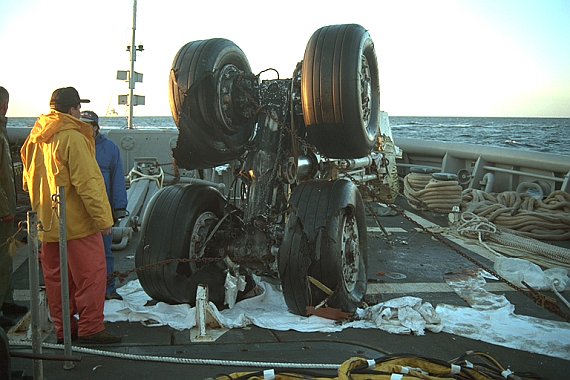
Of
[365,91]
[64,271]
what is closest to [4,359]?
[64,271]

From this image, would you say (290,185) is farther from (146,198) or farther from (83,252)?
(146,198)

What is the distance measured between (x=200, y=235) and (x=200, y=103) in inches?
43.4

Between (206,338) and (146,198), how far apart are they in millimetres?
4281

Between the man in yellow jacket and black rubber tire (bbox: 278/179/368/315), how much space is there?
127cm

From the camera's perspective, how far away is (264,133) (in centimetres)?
459

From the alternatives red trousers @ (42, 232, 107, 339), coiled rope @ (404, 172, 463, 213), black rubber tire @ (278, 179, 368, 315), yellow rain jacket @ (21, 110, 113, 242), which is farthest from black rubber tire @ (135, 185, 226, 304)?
coiled rope @ (404, 172, 463, 213)

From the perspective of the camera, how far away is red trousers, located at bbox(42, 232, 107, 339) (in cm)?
348

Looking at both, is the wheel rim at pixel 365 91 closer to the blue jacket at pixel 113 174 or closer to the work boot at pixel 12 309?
the blue jacket at pixel 113 174

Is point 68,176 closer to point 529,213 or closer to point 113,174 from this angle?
point 113,174

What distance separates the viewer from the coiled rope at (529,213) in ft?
25.4

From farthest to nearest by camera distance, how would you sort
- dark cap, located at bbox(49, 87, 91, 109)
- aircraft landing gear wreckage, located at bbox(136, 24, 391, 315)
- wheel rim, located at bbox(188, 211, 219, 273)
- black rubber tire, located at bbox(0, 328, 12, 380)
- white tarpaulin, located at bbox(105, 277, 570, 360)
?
wheel rim, located at bbox(188, 211, 219, 273)
aircraft landing gear wreckage, located at bbox(136, 24, 391, 315)
white tarpaulin, located at bbox(105, 277, 570, 360)
dark cap, located at bbox(49, 87, 91, 109)
black rubber tire, located at bbox(0, 328, 12, 380)

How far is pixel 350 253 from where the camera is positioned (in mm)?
4352

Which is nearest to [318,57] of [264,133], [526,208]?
[264,133]

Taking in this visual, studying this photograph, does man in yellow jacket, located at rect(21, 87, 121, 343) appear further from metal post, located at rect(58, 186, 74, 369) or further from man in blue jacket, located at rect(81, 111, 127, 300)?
man in blue jacket, located at rect(81, 111, 127, 300)
